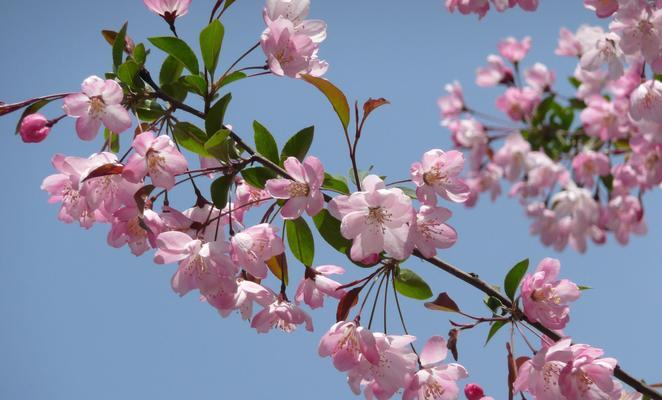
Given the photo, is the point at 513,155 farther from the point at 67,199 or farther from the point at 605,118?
the point at 67,199

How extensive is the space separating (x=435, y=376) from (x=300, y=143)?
1.84 ft

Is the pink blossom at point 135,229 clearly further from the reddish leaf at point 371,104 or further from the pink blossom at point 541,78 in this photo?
the pink blossom at point 541,78

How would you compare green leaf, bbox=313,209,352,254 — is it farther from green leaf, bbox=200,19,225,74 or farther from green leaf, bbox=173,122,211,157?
green leaf, bbox=200,19,225,74

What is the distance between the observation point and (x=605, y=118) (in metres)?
4.29

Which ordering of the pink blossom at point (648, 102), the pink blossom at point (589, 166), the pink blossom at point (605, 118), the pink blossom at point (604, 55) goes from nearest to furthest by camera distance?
the pink blossom at point (648, 102)
the pink blossom at point (604, 55)
the pink blossom at point (605, 118)
the pink blossom at point (589, 166)

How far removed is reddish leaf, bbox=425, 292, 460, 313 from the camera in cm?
151

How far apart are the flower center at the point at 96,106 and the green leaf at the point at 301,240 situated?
1.42 feet

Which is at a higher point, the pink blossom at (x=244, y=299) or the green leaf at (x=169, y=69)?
the green leaf at (x=169, y=69)

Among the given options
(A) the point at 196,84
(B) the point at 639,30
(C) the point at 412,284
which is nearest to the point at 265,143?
Result: (A) the point at 196,84

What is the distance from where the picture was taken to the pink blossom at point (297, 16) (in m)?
1.50

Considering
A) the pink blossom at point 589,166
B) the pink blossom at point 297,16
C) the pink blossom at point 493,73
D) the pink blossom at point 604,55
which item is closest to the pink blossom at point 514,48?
the pink blossom at point 493,73

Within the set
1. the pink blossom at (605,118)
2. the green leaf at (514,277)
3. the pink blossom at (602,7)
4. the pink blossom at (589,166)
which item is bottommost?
the green leaf at (514,277)

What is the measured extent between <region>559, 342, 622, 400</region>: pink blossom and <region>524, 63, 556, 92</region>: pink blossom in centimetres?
415

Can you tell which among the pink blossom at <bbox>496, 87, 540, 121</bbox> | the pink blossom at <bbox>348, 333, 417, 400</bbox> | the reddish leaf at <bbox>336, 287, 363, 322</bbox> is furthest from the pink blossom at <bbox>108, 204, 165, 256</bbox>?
the pink blossom at <bbox>496, 87, 540, 121</bbox>
